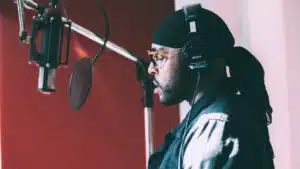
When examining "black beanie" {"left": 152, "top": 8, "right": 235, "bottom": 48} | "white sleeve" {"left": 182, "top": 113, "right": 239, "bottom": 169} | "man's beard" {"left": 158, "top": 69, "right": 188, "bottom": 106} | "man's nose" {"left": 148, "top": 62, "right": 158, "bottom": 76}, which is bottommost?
"white sleeve" {"left": 182, "top": 113, "right": 239, "bottom": 169}

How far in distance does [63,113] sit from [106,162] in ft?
1.08

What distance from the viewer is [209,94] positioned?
1248 mm

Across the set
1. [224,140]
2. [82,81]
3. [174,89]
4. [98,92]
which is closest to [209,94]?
[174,89]

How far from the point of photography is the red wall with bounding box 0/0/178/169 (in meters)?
2.07

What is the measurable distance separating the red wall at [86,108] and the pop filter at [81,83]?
2.44ft

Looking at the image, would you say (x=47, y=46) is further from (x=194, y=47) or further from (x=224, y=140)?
(x=224, y=140)

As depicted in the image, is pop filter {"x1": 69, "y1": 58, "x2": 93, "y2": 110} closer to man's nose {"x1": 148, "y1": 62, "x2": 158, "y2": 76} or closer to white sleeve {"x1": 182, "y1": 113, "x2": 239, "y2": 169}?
man's nose {"x1": 148, "y1": 62, "x2": 158, "y2": 76}

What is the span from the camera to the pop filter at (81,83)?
138 centimetres

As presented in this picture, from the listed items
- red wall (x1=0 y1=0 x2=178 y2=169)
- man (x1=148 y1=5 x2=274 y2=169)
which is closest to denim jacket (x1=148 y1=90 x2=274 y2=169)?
man (x1=148 y1=5 x2=274 y2=169)

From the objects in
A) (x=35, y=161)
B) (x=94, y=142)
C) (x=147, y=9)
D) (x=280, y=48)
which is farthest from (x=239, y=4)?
(x=35, y=161)

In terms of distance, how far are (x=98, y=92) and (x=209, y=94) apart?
1.05 metres

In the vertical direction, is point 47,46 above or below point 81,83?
above

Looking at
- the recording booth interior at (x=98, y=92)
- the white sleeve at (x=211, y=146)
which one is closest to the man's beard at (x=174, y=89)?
the white sleeve at (x=211, y=146)

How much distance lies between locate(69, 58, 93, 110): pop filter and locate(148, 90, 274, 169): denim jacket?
370mm
